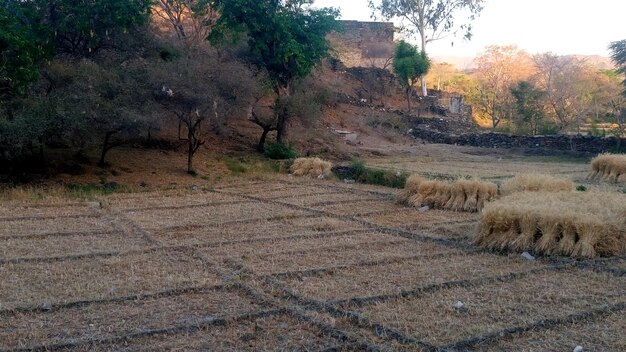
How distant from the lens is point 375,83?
32.8 metres

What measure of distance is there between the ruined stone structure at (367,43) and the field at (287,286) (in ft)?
89.0

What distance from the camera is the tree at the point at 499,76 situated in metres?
33.5

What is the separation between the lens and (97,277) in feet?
21.5

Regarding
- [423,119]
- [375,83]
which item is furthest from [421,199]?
[375,83]

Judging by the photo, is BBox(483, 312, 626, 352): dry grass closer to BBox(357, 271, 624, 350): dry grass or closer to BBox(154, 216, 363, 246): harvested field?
BBox(357, 271, 624, 350): dry grass

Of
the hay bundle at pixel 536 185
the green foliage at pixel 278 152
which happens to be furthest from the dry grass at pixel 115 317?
the green foliage at pixel 278 152

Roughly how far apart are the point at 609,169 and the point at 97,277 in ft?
39.2

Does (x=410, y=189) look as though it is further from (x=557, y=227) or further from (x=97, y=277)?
(x=97, y=277)

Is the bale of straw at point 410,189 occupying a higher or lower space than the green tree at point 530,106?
lower

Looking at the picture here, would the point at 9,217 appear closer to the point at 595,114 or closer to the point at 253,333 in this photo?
the point at 253,333

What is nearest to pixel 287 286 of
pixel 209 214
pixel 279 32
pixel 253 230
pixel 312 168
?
pixel 253 230

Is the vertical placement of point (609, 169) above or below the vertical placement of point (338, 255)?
above

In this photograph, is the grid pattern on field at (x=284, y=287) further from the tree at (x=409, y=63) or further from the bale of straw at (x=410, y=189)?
the tree at (x=409, y=63)

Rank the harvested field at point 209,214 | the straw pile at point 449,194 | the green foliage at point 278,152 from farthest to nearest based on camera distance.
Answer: the green foliage at point 278,152 → the straw pile at point 449,194 → the harvested field at point 209,214
